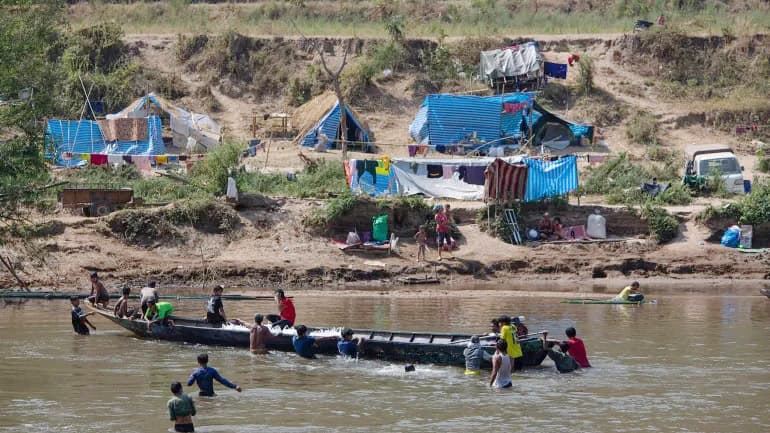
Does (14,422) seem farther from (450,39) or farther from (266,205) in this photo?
(450,39)

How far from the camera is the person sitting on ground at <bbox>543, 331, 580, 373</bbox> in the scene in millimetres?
18766

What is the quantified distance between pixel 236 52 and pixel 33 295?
2121 cm

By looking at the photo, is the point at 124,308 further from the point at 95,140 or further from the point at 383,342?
the point at 95,140

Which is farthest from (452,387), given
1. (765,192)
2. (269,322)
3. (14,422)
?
(765,192)

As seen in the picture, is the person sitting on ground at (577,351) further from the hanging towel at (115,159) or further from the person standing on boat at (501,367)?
the hanging towel at (115,159)

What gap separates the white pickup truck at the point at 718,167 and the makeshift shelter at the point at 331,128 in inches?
416

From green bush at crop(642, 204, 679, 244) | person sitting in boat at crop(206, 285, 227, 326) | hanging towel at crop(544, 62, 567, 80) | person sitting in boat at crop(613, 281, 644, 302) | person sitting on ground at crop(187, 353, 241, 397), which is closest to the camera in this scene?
person sitting on ground at crop(187, 353, 241, 397)

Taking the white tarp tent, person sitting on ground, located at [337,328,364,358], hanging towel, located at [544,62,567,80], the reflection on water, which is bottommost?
the reflection on water

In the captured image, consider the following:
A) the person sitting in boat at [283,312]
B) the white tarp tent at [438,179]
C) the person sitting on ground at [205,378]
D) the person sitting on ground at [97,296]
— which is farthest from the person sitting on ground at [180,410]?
the white tarp tent at [438,179]

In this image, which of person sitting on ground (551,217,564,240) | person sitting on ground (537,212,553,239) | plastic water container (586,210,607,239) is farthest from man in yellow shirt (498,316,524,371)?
plastic water container (586,210,607,239)

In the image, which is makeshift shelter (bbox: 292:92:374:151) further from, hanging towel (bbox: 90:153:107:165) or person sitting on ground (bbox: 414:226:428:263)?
person sitting on ground (bbox: 414:226:428:263)

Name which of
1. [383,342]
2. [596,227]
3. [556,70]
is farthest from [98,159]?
[383,342]

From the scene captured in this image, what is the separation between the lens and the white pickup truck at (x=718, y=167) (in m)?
33.8

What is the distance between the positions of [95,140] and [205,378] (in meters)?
22.4
